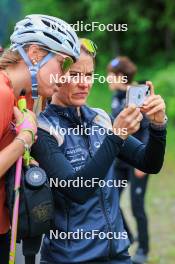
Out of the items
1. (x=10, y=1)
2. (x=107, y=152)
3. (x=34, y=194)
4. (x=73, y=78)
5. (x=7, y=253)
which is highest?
(x=10, y=1)

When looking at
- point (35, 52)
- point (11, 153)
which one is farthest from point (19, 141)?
point (35, 52)

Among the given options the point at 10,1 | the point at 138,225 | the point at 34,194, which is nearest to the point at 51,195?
the point at 34,194

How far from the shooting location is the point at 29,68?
285 centimetres

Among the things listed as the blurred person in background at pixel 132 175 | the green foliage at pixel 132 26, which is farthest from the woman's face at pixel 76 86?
the green foliage at pixel 132 26

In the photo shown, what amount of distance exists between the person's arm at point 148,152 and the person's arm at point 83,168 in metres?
0.35

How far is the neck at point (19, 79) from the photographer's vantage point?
112 inches

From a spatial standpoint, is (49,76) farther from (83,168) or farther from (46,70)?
(83,168)

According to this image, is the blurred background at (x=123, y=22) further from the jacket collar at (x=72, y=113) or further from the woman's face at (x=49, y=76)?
the woman's face at (x=49, y=76)

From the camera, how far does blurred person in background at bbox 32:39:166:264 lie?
2.80 m

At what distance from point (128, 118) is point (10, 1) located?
70.3ft

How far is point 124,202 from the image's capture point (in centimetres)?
940

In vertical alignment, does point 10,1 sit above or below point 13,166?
above

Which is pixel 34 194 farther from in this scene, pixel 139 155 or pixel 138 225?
pixel 138 225

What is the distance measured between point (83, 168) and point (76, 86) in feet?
1.54
